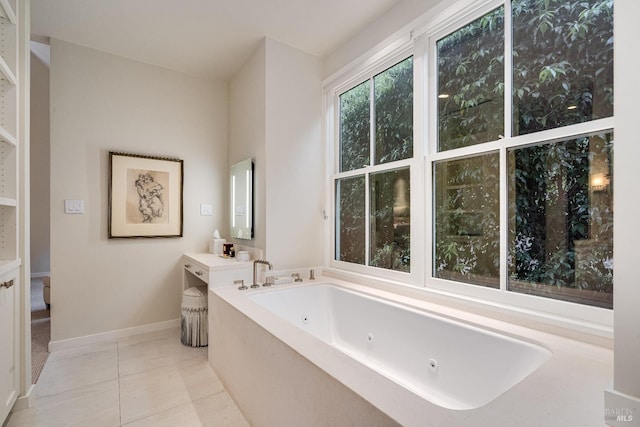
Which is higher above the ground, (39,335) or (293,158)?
(293,158)

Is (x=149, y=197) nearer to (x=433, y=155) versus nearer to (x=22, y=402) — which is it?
(x=22, y=402)

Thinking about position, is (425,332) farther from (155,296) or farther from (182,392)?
(155,296)

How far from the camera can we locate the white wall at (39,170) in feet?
14.6

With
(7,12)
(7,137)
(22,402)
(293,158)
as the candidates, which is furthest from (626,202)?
(22,402)

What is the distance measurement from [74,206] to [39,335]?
1287mm

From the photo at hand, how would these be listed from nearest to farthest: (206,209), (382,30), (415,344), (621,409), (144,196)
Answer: (621,409)
(415,344)
(382,30)
(144,196)
(206,209)

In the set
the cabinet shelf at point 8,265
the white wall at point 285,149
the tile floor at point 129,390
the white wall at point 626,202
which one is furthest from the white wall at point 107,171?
the white wall at point 626,202

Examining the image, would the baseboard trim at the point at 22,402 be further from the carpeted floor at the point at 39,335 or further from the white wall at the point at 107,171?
the white wall at the point at 107,171

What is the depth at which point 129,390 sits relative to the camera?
1882 mm

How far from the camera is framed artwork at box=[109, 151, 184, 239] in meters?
2.69

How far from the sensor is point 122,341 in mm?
2641

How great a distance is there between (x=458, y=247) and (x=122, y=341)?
2883 millimetres

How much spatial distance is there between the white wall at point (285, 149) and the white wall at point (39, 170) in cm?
Result: 379

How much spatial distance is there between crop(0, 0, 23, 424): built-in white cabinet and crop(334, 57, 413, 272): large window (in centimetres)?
212
